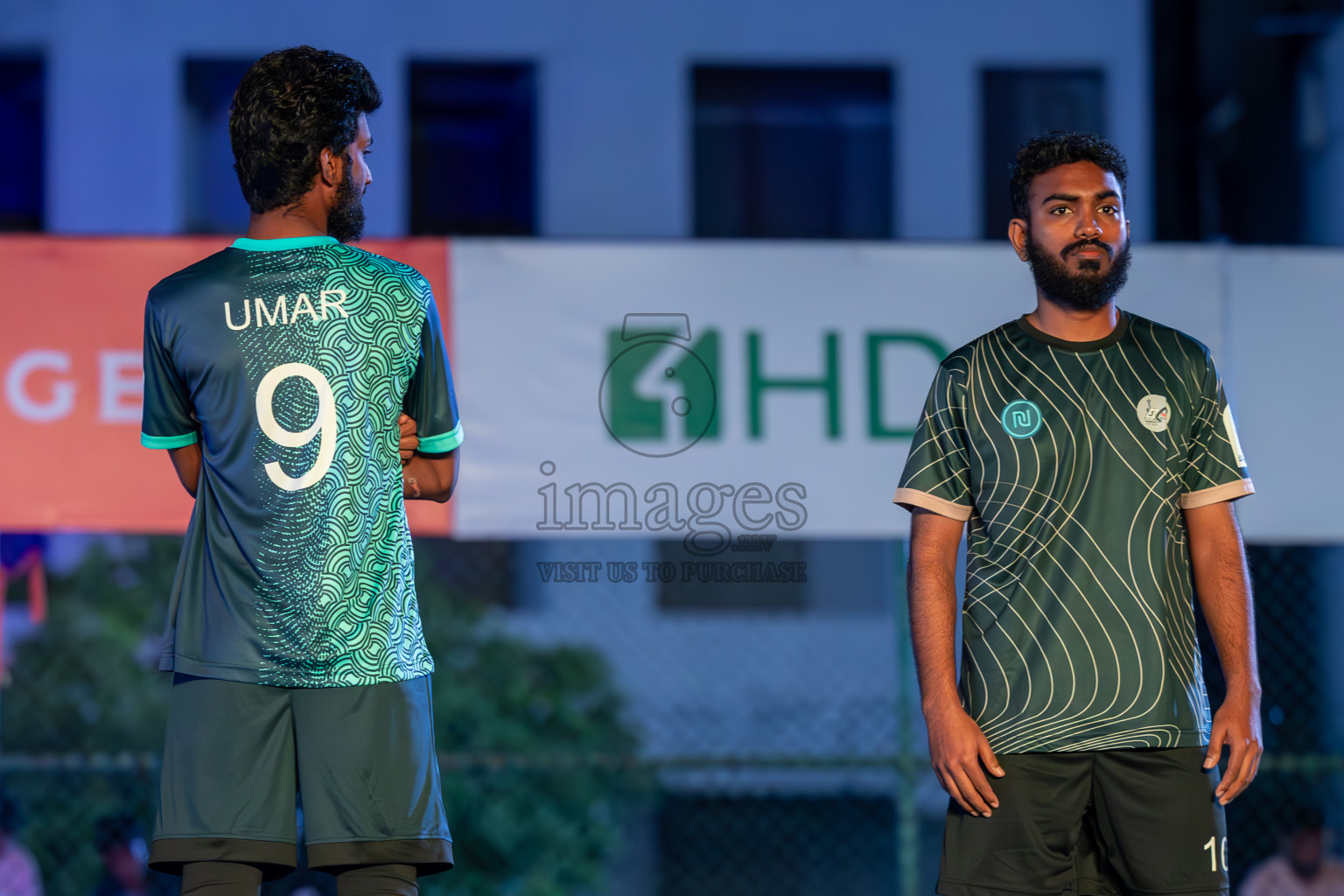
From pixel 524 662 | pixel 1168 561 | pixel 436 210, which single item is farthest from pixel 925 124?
pixel 1168 561

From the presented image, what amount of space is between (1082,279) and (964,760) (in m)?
0.87

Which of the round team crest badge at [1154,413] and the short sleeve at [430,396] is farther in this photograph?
the round team crest badge at [1154,413]

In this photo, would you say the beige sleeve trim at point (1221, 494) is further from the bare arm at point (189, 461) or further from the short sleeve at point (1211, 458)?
the bare arm at point (189, 461)

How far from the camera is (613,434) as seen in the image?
4.66 meters

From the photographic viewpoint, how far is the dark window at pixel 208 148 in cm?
823

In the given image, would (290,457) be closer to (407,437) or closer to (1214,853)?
(407,437)

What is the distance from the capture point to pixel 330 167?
226cm

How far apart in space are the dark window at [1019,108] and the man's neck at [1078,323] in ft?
19.8

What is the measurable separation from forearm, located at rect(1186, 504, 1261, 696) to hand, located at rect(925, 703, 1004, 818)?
0.44 metres

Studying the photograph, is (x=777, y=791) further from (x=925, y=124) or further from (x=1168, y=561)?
(x=1168, y=561)

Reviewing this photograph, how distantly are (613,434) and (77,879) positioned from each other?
3.40 meters

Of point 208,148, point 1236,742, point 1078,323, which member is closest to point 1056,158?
point 1078,323

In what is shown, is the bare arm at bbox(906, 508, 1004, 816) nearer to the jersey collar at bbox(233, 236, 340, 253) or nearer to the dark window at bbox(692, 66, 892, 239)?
the jersey collar at bbox(233, 236, 340, 253)

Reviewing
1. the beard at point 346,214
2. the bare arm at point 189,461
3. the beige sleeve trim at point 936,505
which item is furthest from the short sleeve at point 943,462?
the bare arm at point 189,461
